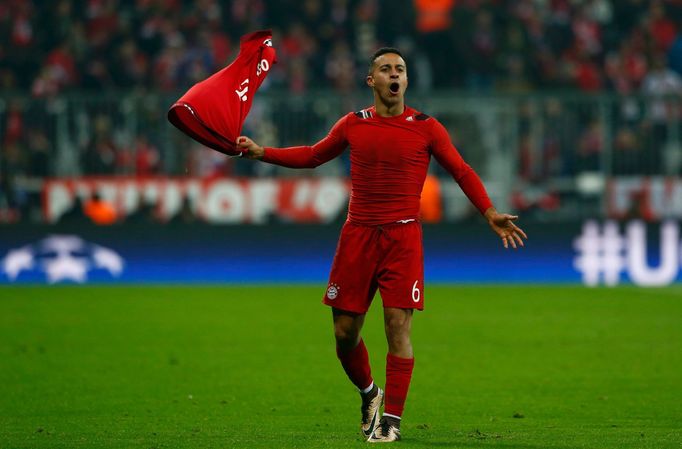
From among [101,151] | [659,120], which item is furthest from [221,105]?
[659,120]

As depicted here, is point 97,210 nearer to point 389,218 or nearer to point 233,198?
point 233,198

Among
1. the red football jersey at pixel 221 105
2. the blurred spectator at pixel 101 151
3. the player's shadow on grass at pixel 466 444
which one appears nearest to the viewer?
the player's shadow on grass at pixel 466 444

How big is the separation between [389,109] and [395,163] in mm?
334

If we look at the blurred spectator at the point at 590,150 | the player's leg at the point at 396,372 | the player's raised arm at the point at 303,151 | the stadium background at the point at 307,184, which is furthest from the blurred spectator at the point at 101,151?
the player's leg at the point at 396,372

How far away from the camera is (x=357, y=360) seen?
834cm

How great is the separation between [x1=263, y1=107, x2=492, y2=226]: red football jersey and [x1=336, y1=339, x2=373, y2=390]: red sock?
2.68ft

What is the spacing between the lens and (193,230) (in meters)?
21.5

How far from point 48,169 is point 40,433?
43.9 ft

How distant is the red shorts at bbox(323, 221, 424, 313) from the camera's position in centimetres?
803

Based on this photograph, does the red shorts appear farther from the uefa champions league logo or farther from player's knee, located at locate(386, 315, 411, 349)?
the uefa champions league logo

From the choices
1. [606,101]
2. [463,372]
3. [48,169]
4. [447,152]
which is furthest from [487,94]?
[447,152]

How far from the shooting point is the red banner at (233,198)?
70.2 feet

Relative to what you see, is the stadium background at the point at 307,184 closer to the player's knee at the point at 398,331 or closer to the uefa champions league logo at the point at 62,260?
the uefa champions league logo at the point at 62,260

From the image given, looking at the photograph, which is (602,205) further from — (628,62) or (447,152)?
(447,152)
